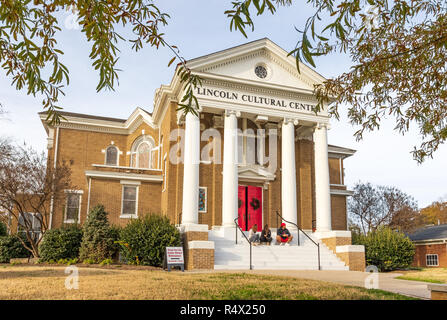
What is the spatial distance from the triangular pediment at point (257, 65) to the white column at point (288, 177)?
2.55 metres

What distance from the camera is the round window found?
80.3 feet

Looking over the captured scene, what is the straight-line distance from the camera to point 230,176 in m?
22.0

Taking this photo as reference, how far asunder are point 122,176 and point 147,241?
8889mm

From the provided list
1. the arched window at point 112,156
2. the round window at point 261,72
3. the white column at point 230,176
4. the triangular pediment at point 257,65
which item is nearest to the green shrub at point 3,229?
the arched window at point 112,156

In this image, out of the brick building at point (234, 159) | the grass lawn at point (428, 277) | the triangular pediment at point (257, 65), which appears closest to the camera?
the grass lawn at point (428, 277)

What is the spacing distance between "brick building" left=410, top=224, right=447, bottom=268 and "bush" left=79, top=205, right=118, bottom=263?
89.4 ft

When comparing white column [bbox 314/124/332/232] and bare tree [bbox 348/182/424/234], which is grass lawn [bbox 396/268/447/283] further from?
bare tree [bbox 348/182/424/234]

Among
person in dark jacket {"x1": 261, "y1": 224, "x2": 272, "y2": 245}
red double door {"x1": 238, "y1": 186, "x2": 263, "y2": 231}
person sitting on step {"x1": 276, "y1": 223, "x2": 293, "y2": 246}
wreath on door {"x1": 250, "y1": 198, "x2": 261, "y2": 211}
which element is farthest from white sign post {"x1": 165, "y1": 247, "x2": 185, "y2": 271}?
wreath on door {"x1": 250, "y1": 198, "x2": 261, "y2": 211}

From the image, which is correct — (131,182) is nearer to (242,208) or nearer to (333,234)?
(242,208)

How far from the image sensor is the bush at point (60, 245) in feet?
60.2

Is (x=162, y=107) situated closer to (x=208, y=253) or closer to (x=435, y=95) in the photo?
(x=208, y=253)

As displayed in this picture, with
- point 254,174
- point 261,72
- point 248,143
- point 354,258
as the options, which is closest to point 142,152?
point 248,143

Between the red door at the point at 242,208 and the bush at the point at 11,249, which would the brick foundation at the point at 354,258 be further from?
the bush at the point at 11,249
